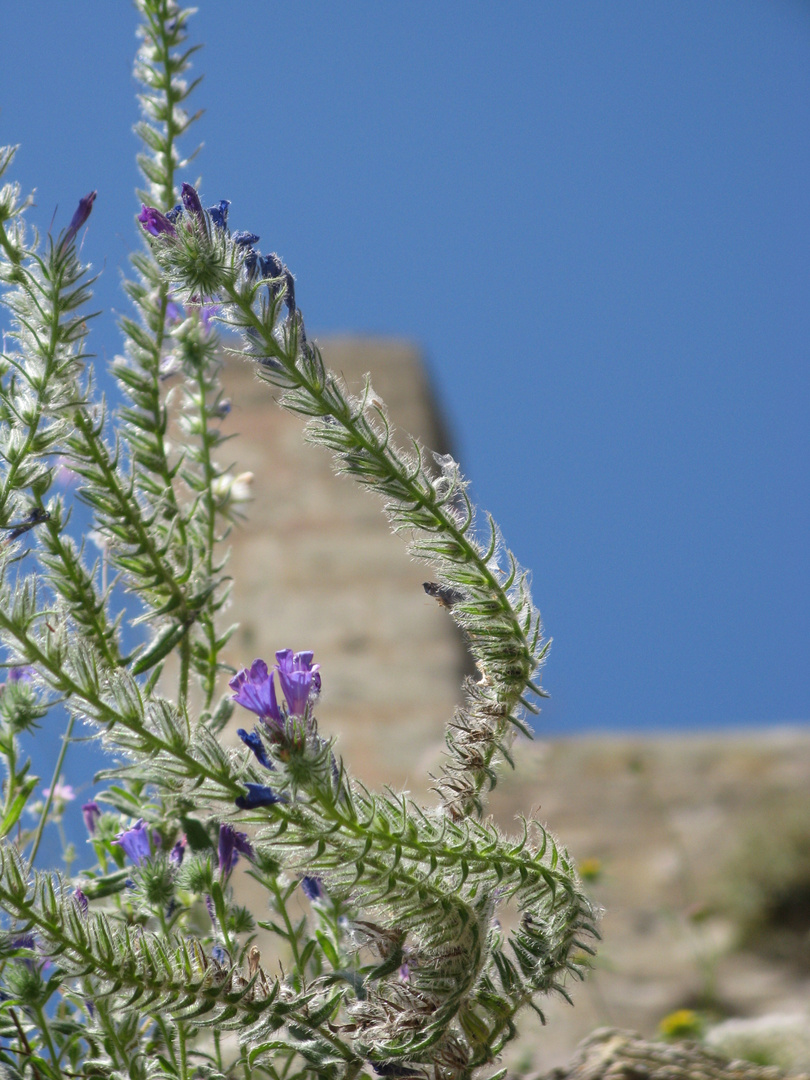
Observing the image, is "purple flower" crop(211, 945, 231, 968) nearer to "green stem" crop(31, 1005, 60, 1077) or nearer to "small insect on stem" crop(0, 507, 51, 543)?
"green stem" crop(31, 1005, 60, 1077)

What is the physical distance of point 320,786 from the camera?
575 mm

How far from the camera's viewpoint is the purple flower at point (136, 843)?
74cm

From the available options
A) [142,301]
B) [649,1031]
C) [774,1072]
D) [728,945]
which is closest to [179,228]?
[142,301]

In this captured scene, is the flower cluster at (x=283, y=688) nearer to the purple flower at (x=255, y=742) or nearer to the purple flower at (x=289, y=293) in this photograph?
the purple flower at (x=255, y=742)

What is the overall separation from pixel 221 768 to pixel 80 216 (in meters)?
0.37

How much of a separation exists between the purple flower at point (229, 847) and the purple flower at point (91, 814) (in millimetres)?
176

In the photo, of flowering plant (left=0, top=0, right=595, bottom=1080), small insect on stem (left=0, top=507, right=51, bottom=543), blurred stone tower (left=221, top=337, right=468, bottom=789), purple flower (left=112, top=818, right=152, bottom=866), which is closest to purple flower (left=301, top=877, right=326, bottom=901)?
flowering plant (left=0, top=0, right=595, bottom=1080)

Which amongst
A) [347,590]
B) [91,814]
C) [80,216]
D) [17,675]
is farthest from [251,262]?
[347,590]

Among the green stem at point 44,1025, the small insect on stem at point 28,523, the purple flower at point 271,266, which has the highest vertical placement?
the purple flower at point 271,266

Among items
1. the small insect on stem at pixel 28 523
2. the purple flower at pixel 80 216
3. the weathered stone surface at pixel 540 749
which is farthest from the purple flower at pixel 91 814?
the weathered stone surface at pixel 540 749

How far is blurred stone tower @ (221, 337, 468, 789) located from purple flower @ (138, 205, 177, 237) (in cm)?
227

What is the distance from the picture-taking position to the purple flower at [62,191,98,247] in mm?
695

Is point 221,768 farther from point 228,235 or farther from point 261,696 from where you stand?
point 228,235

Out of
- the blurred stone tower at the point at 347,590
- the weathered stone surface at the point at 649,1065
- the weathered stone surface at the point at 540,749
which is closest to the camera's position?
the weathered stone surface at the point at 649,1065
